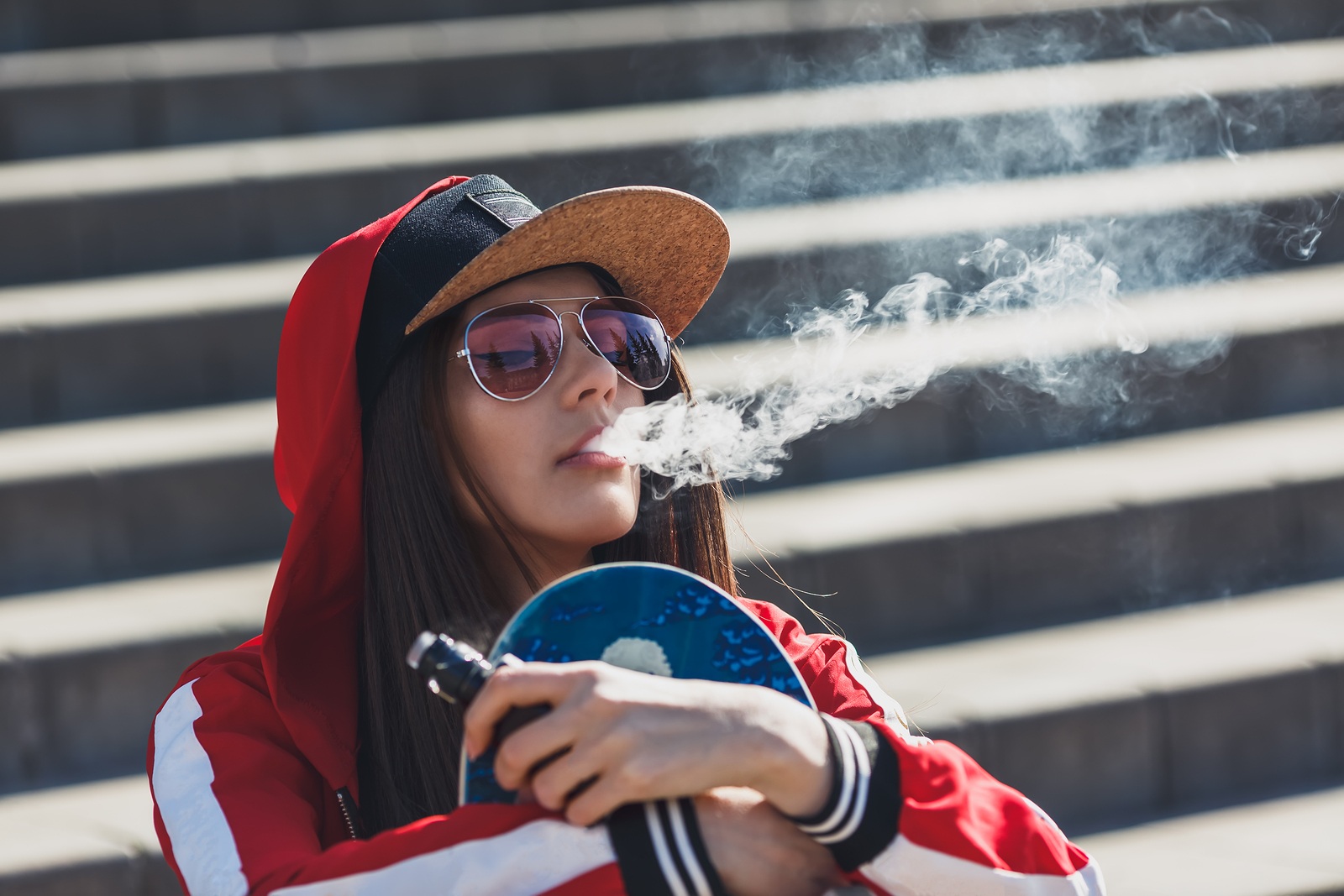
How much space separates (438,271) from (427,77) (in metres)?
3.40

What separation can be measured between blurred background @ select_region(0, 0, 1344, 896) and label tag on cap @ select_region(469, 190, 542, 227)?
5.37 feet

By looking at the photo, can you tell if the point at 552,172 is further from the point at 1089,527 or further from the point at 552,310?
the point at 552,310

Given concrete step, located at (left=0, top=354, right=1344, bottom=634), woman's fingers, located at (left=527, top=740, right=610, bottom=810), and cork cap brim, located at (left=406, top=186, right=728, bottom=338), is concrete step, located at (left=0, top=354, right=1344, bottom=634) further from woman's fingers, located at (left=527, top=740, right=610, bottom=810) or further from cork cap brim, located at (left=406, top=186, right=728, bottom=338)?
woman's fingers, located at (left=527, top=740, right=610, bottom=810)

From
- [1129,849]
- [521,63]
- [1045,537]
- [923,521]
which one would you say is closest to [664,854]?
[1129,849]

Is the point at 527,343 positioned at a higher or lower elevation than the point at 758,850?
higher

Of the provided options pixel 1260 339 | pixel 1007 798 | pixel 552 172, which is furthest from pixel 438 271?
pixel 1260 339

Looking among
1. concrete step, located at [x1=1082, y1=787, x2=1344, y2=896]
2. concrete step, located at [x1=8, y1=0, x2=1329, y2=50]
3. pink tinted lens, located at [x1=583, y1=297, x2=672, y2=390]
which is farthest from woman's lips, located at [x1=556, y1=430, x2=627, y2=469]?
concrete step, located at [x1=8, y1=0, x2=1329, y2=50]

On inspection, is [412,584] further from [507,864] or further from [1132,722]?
[1132,722]

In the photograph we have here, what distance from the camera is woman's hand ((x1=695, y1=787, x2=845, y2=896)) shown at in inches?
45.5

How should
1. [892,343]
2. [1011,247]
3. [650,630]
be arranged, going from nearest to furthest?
[650,630]
[892,343]
[1011,247]

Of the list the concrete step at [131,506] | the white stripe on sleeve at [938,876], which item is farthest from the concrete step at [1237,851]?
the concrete step at [131,506]

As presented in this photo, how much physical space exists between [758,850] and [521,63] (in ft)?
13.8

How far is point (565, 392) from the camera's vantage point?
1.64 meters

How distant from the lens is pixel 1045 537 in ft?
11.7
